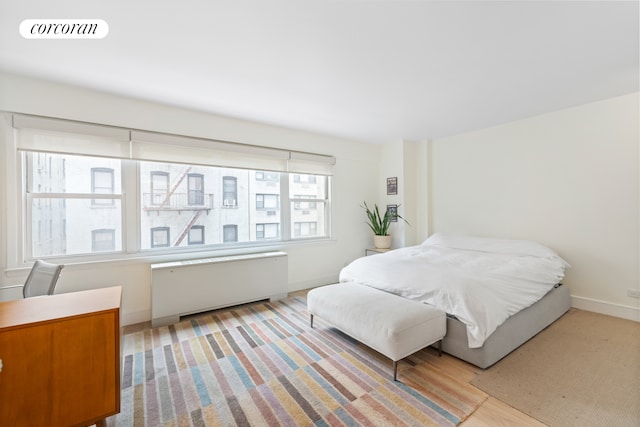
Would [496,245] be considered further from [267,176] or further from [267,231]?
[267,176]

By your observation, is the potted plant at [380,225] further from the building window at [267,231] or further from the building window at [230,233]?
the building window at [230,233]

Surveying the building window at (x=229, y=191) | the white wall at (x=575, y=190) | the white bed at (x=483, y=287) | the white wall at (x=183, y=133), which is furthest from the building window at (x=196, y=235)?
the white wall at (x=575, y=190)

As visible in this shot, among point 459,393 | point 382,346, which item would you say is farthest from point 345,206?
point 459,393

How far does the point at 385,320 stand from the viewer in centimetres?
198

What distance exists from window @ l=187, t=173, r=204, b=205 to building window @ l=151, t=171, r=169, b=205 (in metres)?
0.25

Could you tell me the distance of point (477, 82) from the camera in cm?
252

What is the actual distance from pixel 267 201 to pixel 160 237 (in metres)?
1.47

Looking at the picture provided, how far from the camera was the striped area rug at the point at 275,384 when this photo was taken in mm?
1583

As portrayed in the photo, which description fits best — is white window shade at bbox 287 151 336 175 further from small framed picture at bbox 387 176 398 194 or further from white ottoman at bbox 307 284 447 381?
white ottoman at bbox 307 284 447 381

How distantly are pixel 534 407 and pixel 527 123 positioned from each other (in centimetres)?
342

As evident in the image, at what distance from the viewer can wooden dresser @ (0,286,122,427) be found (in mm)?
1279

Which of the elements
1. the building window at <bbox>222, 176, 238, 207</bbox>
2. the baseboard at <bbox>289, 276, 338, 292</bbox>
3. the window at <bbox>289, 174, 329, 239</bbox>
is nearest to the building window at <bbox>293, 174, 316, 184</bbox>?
the window at <bbox>289, 174, 329, 239</bbox>

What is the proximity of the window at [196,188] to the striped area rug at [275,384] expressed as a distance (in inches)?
60.1

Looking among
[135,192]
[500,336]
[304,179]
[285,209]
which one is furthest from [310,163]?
[500,336]
